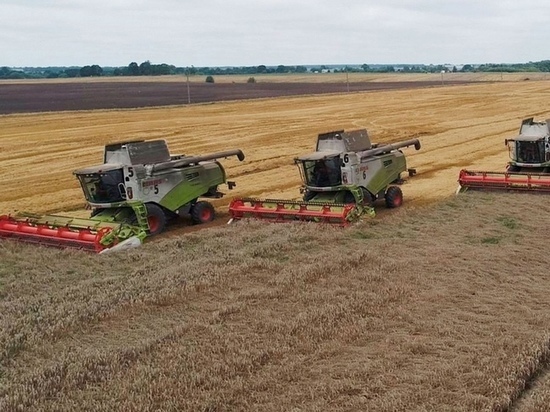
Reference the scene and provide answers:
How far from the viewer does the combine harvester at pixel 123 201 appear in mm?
14500

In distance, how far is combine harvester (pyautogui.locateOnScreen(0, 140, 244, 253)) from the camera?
1450 cm

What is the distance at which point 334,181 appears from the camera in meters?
17.2

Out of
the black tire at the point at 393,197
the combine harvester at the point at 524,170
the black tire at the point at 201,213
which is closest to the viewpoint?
the black tire at the point at 201,213

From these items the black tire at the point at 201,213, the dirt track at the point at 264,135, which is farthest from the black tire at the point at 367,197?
the black tire at the point at 201,213

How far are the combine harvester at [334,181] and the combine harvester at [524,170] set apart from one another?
116 inches

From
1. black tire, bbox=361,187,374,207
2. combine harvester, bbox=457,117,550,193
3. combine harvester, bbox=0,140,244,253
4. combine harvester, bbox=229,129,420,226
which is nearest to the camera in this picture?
combine harvester, bbox=0,140,244,253

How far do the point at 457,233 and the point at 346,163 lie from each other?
342 centimetres

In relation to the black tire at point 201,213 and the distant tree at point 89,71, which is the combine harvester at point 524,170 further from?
the distant tree at point 89,71

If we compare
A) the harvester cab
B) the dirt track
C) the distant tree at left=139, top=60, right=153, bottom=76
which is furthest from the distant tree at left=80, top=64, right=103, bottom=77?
the harvester cab

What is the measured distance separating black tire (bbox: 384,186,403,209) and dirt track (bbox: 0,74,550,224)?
57cm

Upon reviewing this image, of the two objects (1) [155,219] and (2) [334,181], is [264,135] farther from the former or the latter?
(1) [155,219]

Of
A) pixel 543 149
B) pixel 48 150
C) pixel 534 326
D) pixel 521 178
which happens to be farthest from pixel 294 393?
pixel 48 150

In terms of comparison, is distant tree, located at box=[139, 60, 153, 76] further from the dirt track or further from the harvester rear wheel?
the harvester rear wheel

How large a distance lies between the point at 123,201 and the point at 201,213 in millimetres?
2278
